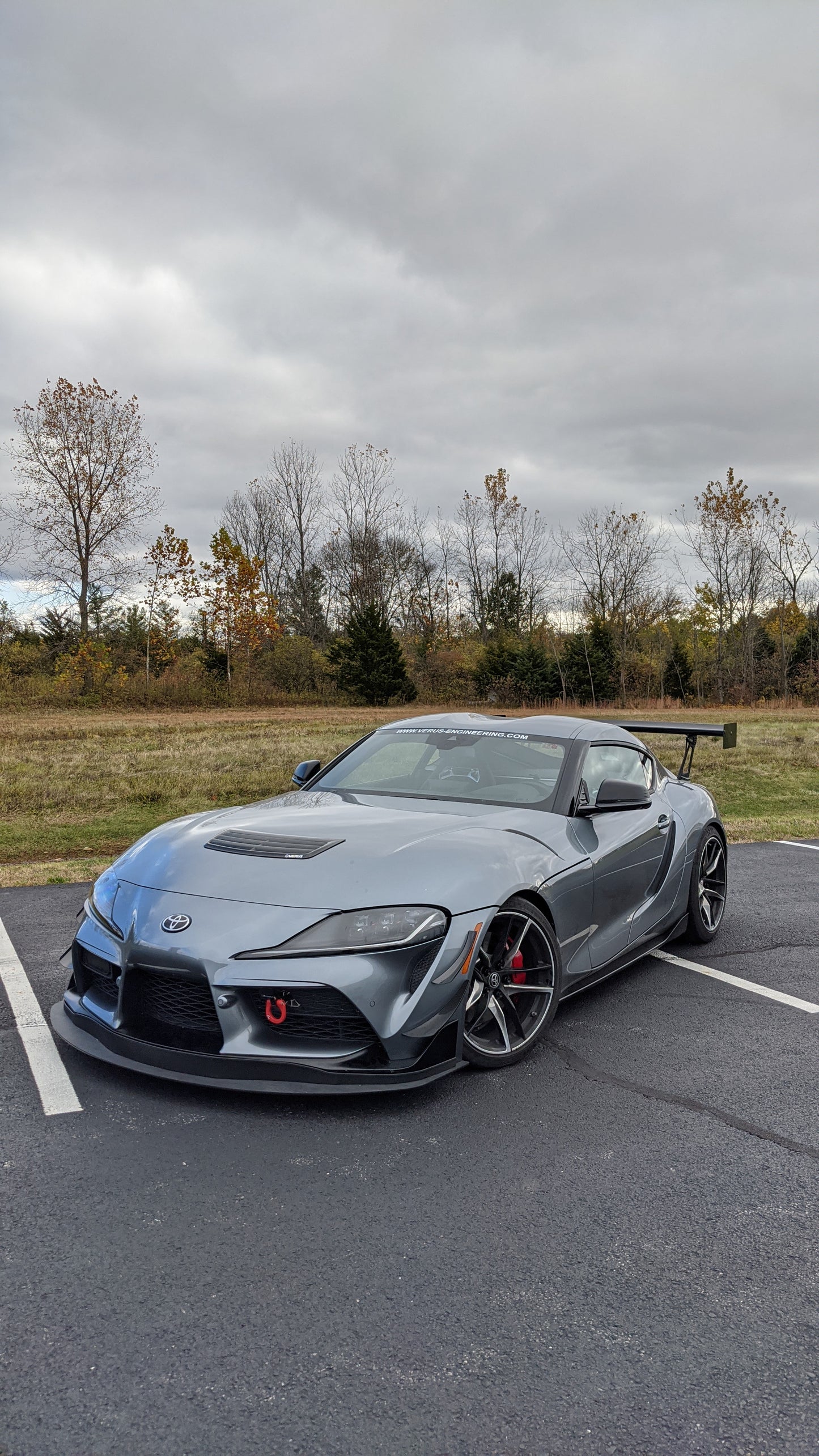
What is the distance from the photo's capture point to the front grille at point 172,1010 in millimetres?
3121

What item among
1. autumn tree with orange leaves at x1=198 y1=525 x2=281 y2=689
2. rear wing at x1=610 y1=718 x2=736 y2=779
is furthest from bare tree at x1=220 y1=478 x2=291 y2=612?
rear wing at x1=610 y1=718 x2=736 y2=779

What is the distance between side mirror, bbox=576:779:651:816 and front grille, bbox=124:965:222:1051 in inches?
80.0

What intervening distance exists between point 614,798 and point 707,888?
5.66 feet

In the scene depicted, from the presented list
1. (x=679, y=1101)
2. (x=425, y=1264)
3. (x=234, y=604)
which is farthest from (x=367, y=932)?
(x=234, y=604)

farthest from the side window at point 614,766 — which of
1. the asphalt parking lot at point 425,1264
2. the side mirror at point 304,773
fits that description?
the side mirror at point 304,773

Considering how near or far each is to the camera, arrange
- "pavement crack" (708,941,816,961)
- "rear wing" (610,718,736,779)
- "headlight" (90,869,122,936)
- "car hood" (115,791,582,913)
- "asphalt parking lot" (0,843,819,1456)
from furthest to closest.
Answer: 1. "rear wing" (610,718,736,779)
2. "pavement crack" (708,941,816,961)
3. "headlight" (90,869,122,936)
4. "car hood" (115,791,582,913)
5. "asphalt parking lot" (0,843,819,1456)

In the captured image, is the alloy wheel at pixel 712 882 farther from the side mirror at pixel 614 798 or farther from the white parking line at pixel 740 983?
the side mirror at pixel 614 798

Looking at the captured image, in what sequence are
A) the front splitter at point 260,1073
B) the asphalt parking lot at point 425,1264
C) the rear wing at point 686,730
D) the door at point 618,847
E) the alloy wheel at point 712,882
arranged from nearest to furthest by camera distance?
the asphalt parking lot at point 425,1264, the front splitter at point 260,1073, the door at point 618,847, the alloy wheel at point 712,882, the rear wing at point 686,730

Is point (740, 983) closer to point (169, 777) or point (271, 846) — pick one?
point (271, 846)

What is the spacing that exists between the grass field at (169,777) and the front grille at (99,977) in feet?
13.7

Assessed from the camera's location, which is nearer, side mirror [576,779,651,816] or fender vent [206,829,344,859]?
fender vent [206,829,344,859]

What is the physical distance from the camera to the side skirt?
13.8 ft

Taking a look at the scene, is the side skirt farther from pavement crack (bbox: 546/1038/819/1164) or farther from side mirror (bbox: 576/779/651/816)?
side mirror (bbox: 576/779/651/816)

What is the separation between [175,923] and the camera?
3.27 meters
